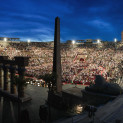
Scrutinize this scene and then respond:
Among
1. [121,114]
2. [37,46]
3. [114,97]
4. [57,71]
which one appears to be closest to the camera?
[121,114]

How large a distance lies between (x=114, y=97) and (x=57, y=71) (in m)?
8.75

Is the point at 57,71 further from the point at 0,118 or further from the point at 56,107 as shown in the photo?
the point at 0,118

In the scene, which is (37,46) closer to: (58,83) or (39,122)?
(58,83)

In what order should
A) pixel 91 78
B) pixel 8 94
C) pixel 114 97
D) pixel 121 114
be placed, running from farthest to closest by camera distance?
pixel 91 78, pixel 8 94, pixel 114 97, pixel 121 114

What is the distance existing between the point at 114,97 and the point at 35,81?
2034 centimetres

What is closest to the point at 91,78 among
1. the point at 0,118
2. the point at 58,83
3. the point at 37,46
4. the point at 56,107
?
the point at 58,83

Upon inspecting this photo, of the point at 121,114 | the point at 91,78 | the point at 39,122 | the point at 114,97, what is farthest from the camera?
the point at 91,78

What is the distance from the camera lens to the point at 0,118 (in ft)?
41.1

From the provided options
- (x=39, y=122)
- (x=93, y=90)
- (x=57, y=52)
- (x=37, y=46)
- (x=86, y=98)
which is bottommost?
(x=39, y=122)

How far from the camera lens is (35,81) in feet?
95.9

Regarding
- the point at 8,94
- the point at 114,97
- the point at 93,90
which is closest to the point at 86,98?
the point at 93,90

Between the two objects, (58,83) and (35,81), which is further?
(35,81)

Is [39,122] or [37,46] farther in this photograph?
[37,46]

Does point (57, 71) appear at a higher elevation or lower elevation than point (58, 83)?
higher
